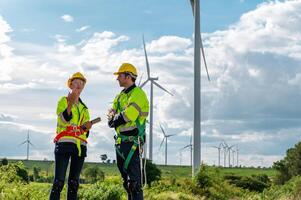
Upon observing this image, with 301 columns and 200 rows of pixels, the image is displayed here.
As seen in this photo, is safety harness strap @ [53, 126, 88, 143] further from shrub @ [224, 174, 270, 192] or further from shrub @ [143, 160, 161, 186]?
shrub @ [224, 174, 270, 192]

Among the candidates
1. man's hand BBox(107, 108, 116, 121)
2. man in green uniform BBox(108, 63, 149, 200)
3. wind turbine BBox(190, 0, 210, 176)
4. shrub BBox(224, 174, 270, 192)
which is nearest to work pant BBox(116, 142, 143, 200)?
man in green uniform BBox(108, 63, 149, 200)

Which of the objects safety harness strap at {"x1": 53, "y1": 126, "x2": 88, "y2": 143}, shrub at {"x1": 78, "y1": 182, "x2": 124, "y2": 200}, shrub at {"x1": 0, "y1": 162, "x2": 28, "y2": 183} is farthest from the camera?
shrub at {"x1": 78, "y1": 182, "x2": 124, "y2": 200}

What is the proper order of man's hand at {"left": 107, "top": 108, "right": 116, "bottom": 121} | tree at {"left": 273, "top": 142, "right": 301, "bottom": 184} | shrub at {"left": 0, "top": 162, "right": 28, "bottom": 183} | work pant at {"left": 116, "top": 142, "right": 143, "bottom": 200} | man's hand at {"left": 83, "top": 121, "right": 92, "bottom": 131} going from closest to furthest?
work pant at {"left": 116, "top": 142, "right": 143, "bottom": 200} < man's hand at {"left": 107, "top": 108, "right": 116, "bottom": 121} < man's hand at {"left": 83, "top": 121, "right": 92, "bottom": 131} < shrub at {"left": 0, "top": 162, "right": 28, "bottom": 183} < tree at {"left": 273, "top": 142, "right": 301, "bottom": 184}

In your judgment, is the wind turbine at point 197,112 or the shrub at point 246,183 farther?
the shrub at point 246,183

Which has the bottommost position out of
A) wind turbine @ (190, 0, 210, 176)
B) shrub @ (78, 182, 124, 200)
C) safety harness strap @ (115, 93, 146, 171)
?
shrub @ (78, 182, 124, 200)

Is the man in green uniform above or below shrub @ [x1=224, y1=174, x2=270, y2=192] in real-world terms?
above

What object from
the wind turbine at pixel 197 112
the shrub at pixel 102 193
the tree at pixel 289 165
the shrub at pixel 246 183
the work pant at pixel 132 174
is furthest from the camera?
the tree at pixel 289 165

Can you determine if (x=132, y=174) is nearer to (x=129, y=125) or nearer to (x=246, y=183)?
(x=129, y=125)

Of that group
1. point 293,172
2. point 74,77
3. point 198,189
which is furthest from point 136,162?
point 293,172

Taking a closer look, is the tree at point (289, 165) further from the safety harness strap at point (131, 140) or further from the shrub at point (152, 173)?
the safety harness strap at point (131, 140)

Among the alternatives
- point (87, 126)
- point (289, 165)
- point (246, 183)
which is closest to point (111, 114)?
point (87, 126)

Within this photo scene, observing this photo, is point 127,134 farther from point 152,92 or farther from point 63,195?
point 152,92

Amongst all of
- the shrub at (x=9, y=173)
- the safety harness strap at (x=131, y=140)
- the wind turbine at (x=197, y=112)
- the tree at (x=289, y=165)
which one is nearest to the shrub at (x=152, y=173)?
the wind turbine at (x=197, y=112)

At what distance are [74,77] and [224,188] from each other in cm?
2656
